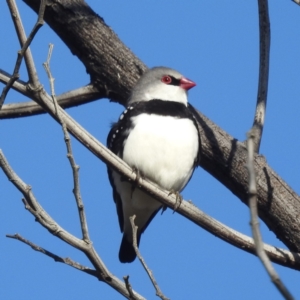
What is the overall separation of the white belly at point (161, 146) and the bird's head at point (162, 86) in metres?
0.26

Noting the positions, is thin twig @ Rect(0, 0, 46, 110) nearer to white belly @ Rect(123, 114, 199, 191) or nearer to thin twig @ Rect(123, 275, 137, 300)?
thin twig @ Rect(123, 275, 137, 300)

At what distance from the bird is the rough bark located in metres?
0.14

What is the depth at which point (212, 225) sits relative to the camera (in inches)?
190

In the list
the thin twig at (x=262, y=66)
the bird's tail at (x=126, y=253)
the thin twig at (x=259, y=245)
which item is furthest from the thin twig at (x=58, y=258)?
the bird's tail at (x=126, y=253)

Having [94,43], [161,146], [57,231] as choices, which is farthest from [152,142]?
[57,231]

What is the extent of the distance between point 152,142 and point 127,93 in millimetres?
460

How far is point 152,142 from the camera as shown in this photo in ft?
20.2

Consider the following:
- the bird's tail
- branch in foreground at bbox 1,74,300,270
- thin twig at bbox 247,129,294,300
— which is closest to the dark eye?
the bird's tail

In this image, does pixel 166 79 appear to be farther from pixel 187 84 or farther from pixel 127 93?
pixel 127 93

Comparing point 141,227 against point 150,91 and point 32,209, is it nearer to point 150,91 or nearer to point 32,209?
point 150,91

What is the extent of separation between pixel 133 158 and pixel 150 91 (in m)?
0.78

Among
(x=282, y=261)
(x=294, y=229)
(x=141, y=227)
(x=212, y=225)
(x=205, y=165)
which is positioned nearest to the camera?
(x=212, y=225)

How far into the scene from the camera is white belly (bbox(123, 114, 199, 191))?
6.13 metres

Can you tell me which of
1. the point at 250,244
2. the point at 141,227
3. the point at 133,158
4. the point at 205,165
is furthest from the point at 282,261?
the point at 141,227
